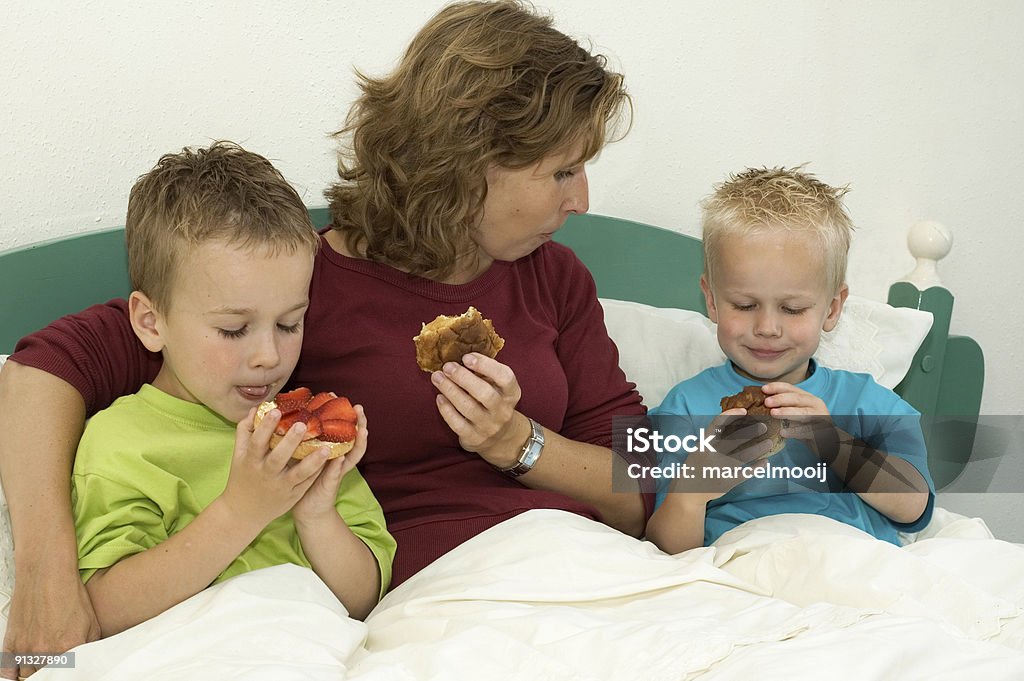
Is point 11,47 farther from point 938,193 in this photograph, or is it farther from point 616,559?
point 938,193

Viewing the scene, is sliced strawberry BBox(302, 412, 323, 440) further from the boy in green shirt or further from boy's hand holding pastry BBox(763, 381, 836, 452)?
boy's hand holding pastry BBox(763, 381, 836, 452)

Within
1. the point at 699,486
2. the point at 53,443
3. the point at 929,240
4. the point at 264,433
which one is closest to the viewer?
the point at 264,433

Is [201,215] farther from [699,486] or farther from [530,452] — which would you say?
[699,486]

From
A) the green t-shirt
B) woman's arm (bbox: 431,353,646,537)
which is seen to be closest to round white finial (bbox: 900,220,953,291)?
woman's arm (bbox: 431,353,646,537)

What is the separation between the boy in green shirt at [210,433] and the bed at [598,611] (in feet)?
0.22

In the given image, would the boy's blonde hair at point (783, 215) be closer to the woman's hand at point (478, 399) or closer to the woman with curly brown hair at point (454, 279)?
the woman with curly brown hair at point (454, 279)

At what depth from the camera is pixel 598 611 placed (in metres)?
1.19

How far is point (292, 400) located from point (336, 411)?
0.18ft

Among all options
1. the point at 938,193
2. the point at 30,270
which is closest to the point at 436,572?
the point at 30,270

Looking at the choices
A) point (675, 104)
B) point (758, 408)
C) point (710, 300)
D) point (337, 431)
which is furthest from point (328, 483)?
point (675, 104)

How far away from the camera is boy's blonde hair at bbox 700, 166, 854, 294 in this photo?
5.18 ft

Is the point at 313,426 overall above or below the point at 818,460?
above

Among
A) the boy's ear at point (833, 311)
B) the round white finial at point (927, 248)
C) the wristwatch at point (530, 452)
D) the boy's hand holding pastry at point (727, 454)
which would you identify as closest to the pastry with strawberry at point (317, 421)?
the wristwatch at point (530, 452)

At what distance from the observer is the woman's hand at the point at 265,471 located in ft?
3.74
